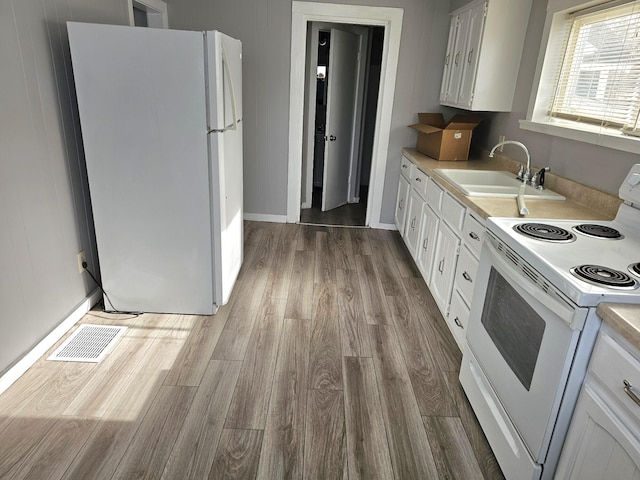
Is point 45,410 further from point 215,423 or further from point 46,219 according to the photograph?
point 46,219

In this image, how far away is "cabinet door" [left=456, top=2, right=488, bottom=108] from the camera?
312 centimetres

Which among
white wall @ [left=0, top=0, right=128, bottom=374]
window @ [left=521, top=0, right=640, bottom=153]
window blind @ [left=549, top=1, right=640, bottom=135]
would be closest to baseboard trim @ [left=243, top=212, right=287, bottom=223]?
Result: white wall @ [left=0, top=0, right=128, bottom=374]

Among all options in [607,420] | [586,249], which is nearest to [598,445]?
[607,420]

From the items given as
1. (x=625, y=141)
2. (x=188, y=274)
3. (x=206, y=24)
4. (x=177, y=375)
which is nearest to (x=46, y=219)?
(x=188, y=274)

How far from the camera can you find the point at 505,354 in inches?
→ 65.7

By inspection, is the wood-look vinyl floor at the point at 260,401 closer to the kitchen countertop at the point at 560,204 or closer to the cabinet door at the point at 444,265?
the cabinet door at the point at 444,265

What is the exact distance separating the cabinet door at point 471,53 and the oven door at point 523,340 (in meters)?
1.90

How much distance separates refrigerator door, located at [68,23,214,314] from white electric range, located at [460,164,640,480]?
1.63 metres

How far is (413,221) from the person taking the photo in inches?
144

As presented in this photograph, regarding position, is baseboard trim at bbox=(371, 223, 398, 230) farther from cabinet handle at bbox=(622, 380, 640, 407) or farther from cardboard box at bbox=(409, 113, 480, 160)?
cabinet handle at bbox=(622, 380, 640, 407)

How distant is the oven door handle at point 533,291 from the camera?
1279mm

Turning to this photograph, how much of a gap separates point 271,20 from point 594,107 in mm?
2848

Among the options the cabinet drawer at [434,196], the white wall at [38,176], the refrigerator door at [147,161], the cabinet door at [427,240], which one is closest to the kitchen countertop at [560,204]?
the cabinet drawer at [434,196]

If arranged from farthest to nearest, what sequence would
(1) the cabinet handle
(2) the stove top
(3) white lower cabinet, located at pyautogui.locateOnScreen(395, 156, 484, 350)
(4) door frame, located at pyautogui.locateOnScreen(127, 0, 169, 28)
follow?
1. (4) door frame, located at pyautogui.locateOnScreen(127, 0, 169, 28)
2. (3) white lower cabinet, located at pyautogui.locateOnScreen(395, 156, 484, 350)
3. (2) the stove top
4. (1) the cabinet handle
